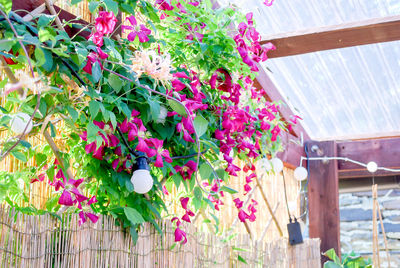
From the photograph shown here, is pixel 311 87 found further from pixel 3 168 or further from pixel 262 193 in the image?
pixel 3 168

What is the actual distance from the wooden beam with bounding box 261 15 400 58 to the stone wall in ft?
8.35

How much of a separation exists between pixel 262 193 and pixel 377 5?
1178 millimetres

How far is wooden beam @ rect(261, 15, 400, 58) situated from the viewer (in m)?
2.62

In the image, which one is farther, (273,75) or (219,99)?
(273,75)

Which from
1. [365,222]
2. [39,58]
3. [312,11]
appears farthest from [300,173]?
[39,58]

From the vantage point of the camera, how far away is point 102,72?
4.61 feet

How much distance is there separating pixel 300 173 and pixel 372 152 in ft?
2.07

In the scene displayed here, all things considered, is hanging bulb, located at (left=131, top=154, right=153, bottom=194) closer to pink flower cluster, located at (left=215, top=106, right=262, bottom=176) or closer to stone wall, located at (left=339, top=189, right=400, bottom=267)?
pink flower cluster, located at (left=215, top=106, right=262, bottom=176)

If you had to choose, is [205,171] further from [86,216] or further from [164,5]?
[164,5]

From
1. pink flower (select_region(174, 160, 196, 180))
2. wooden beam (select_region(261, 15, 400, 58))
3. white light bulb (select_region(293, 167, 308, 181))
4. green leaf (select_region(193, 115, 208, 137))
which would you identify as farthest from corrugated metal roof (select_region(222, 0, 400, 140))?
green leaf (select_region(193, 115, 208, 137))

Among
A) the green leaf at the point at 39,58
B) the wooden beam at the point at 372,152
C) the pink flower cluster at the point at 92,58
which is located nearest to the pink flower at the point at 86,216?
the pink flower cluster at the point at 92,58

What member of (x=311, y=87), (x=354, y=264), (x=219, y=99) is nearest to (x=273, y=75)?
(x=311, y=87)

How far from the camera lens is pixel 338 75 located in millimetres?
3547

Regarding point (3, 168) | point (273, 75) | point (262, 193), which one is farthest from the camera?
point (273, 75)
